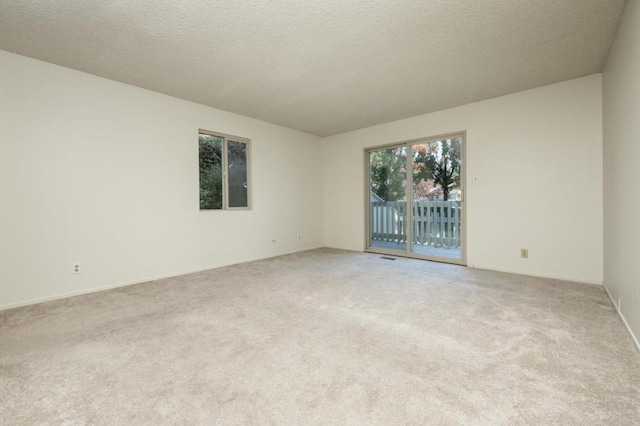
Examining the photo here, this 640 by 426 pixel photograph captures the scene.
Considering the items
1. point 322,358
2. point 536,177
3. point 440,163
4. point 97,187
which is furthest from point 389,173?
point 97,187

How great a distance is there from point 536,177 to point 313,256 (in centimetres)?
356

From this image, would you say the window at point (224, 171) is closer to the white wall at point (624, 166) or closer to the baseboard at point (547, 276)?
the baseboard at point (547, 276)

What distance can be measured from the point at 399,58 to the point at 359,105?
141 centimetres

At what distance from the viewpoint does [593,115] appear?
3.29 m

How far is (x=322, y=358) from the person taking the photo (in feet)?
5.86

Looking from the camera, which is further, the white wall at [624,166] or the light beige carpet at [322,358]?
the white wall at [624,166]

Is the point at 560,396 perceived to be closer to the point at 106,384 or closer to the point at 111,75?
the point at 106,384

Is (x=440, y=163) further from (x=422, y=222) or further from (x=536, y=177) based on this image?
(x=536, y=177)

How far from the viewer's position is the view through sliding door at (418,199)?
178 inches

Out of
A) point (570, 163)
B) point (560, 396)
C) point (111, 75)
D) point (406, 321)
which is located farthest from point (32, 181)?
point (570, 163)

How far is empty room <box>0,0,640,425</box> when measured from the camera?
1.53 m

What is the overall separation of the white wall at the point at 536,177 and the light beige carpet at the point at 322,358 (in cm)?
71

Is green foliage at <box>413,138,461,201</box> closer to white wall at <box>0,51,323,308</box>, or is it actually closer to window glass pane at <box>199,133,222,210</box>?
white wall at <box>0,51,323,308</box>

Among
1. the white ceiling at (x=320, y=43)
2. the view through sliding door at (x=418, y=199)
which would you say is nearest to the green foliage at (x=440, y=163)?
the view through sliding door at (x=418, y=199)
